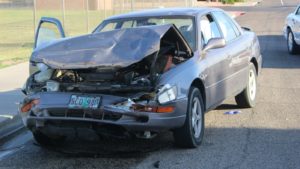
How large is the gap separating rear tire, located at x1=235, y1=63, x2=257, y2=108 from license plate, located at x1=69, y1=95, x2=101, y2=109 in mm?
3597

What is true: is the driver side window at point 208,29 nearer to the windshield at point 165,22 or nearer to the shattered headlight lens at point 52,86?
the windshield at point 165,22

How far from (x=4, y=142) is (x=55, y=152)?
1.17 meters

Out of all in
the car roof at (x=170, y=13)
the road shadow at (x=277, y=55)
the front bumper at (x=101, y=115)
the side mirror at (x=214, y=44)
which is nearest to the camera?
the front bumper at (x=101, y=115)

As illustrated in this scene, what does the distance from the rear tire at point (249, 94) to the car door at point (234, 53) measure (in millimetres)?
254

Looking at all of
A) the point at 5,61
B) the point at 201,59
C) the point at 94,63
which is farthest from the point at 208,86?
the point at 5,61

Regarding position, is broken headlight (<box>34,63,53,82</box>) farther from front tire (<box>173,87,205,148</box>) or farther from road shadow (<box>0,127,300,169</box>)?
front tire (<box>173,87,205,148</box>)

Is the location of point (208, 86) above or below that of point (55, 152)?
above

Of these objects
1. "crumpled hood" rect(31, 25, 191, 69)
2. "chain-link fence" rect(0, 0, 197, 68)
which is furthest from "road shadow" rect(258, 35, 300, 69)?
"crumpled hood" rect(31, 25, 191, 69)

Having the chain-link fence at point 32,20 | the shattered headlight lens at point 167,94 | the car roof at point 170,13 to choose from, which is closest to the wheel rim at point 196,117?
the shattered headlight lens at point 167,94

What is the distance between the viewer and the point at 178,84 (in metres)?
6.70

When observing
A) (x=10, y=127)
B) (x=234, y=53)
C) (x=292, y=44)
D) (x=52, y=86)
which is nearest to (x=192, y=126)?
(x=52, y=86)

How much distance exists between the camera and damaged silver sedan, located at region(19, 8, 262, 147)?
21.1 ft

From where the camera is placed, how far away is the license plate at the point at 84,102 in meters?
6.41

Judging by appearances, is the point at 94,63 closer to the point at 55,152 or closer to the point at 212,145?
the point at 55,152
